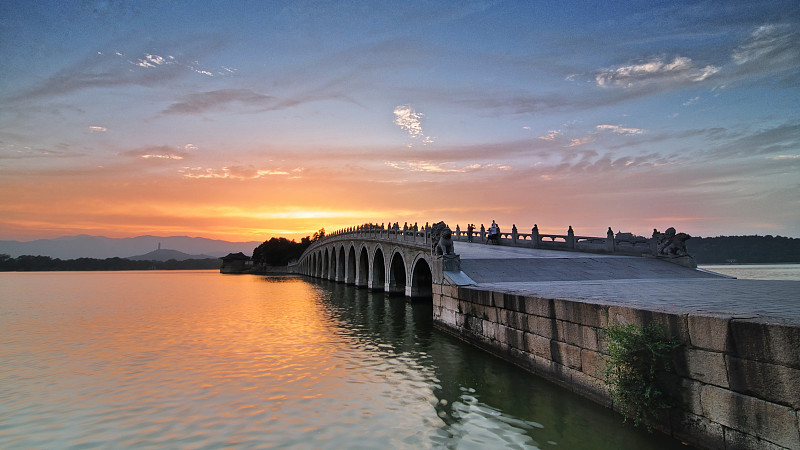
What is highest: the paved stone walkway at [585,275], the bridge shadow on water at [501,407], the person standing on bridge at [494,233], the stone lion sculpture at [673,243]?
the person standing on bridge at [494,233]

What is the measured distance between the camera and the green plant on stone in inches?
247

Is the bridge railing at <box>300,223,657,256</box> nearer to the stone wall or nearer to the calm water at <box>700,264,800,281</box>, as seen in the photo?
the calm water at <box>700,264,800,281</box>

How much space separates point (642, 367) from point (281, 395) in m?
7.11

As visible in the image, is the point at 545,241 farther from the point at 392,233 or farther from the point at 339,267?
the point at 339,267

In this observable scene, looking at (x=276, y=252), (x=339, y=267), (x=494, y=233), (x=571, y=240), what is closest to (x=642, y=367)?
(x=571, y=240)

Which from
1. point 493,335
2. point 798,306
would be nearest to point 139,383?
point 493,335

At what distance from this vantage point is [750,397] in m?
5.16

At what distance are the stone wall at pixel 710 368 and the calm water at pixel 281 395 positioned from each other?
1.57ft

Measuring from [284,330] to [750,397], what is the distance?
1613 centimetres

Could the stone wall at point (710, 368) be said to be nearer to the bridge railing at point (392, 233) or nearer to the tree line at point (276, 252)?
the bridge railing at point (392, 233)

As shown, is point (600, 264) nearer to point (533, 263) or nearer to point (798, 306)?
point (533, 263)

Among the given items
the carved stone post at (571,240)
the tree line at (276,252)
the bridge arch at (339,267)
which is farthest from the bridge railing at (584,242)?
the tree line at (276,252)

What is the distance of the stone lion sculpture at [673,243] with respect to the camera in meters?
19.1

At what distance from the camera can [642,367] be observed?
6.38 m
